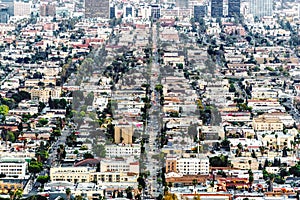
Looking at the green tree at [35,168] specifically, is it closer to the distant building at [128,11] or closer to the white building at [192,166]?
the white building at [192,166]

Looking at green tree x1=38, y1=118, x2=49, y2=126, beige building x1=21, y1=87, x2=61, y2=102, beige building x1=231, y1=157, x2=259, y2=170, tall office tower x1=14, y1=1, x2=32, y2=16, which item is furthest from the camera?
tall office tower x1=14, y1=1, x2=32, y2=16

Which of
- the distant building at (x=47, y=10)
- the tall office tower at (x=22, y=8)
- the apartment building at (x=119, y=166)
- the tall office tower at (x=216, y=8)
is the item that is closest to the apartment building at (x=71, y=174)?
the apartment building at (x=119, y=166)

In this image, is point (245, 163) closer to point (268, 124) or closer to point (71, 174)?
point (71, 174)

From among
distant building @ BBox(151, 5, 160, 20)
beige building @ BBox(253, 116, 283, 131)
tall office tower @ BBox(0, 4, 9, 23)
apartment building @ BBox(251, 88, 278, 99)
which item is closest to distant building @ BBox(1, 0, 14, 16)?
tall office tower @ BBox(0, 4, 9, 23)

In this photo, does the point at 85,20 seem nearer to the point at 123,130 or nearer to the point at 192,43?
the point at 192,43

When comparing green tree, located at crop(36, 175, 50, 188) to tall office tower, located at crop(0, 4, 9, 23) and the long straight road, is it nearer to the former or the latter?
the long straight road

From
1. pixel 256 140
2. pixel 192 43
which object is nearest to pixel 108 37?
pixel 192 43
